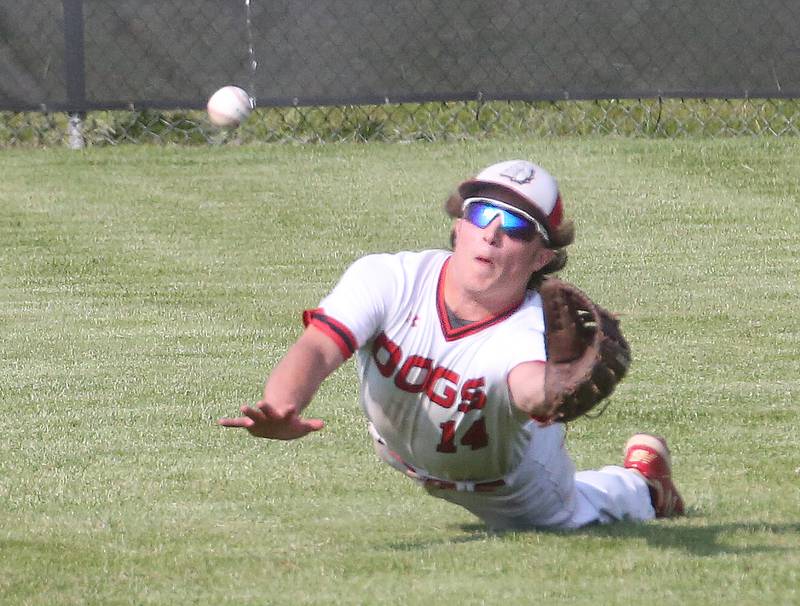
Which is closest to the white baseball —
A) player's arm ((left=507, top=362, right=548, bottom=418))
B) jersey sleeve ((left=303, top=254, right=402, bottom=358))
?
jersey sleeve ((left=303, top=254, right=402, bottom=358))

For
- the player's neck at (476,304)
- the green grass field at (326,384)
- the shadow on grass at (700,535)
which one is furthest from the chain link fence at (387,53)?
the player's neck at (476,304)

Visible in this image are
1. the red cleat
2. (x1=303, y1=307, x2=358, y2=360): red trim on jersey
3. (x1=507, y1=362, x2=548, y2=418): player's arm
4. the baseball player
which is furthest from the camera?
the red cleat

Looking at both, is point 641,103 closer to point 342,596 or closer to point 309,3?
point 309,3

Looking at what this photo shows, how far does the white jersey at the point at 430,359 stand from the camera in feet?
13.8

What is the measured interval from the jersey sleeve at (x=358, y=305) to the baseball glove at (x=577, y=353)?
0.45 m

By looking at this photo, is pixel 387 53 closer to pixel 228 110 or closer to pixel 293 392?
pixel 228 110

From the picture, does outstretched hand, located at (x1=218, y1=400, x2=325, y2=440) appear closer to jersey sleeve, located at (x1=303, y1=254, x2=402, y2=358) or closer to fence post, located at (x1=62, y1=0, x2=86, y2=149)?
jersey sleeve, located at (x1=303, y1=254, x2=402, y2=358)

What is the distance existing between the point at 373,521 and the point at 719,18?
29.9 ft

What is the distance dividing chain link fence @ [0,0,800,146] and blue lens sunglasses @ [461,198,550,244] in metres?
8.69

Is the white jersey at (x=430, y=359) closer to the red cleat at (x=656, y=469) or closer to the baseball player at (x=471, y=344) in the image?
the baseball player at (x=471, y=344)

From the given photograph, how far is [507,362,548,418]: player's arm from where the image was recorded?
3893 mm

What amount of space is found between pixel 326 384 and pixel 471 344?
314 cm

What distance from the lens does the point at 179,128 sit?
1370 centimetres

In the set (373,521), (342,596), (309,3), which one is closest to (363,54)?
(309,3)
